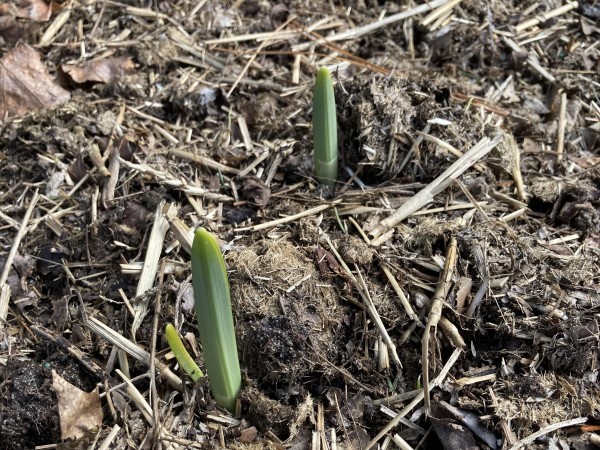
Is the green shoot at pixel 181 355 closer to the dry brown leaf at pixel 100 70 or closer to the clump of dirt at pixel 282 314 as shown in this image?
the clump of dirt at pixel 282 314

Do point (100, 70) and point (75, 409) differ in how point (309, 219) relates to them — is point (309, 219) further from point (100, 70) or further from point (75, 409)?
point (100, 70)

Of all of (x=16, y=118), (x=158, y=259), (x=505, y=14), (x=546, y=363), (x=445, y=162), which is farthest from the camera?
(x=505, y=14)

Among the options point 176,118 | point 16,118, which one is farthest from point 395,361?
point 16,118

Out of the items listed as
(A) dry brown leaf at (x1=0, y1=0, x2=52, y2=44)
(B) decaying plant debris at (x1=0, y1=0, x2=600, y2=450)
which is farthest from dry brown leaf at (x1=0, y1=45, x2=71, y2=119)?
(A) dry brown leaf at (x1=0, y1=0, x2=52, y2=44)

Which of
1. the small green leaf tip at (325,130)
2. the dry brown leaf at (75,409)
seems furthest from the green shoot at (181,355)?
the small green leaf tip at (325,130)

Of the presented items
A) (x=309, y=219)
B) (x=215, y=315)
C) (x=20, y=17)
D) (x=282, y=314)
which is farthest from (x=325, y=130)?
(x=20, y=17)

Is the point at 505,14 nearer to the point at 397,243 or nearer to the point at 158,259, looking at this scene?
the point at 397,243

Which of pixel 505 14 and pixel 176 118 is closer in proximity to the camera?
pixel 176 118

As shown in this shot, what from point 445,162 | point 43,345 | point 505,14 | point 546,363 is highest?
point 505,14
